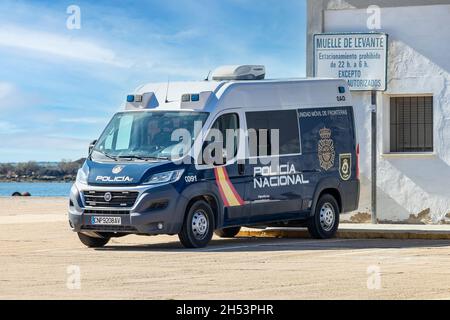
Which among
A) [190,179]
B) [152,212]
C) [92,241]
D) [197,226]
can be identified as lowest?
[92,241]

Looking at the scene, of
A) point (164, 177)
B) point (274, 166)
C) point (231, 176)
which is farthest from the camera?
point (274, 166)

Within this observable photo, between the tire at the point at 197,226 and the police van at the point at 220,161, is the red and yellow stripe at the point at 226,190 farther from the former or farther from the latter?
the tire at the point at 197,226

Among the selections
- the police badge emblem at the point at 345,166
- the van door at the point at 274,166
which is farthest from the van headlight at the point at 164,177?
the police badge emblem at the point at 345,166

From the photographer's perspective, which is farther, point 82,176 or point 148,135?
point 148,135

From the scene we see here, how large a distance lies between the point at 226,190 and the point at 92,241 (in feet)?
7.93

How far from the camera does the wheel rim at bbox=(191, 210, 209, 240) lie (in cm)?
1933

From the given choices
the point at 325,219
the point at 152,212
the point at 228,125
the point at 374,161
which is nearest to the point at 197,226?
the point at 152,212

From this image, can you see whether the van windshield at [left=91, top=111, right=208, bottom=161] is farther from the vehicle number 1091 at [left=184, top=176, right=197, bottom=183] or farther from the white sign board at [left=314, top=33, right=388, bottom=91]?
the white sign board at [left=314, top=33, right=388, bottom=91]

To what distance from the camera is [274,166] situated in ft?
68.5

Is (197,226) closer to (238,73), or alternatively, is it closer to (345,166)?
(238,73)

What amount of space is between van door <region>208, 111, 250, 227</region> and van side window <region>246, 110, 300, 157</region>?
1.25 ft

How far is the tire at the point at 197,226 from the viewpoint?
19.2 meters

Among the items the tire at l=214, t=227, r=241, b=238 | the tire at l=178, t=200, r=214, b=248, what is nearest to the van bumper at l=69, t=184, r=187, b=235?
the tire at l=178, t=200, r=214, b=248

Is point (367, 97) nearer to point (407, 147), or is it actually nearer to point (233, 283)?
point (407, 147)
